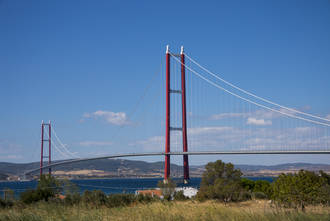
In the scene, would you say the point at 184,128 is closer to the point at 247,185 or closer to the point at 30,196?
the point at 247,185

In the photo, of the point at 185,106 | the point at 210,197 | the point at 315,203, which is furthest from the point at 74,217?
the point at 185,106

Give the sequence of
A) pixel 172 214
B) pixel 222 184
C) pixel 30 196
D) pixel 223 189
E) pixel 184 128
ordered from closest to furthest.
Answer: pixel 172 214 → pixel 30 196 → pixel 223 189 → pixel 222 184 → pixel 184 128

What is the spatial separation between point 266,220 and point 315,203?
3.08 meters

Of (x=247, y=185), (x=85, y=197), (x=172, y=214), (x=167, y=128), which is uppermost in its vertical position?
(x=167, y=128)

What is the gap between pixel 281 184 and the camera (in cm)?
1997

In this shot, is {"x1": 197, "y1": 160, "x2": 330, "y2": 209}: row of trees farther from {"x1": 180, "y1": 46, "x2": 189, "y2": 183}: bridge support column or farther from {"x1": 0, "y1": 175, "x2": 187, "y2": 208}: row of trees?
{"x1": 180, "y1": 46, "x2": 189, "y2": 183}: bridge support column

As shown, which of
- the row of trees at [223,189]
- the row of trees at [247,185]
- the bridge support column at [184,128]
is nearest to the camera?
the row of trees at [223,189]

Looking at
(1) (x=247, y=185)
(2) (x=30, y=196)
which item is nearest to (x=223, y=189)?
(1) (x=247, y=185)

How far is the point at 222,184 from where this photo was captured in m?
A: 29.6

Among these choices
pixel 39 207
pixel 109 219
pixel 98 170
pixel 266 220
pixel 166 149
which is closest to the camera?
pixel 266 220

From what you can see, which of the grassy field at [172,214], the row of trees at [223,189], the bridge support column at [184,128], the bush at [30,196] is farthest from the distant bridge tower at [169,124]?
the grassy field at [172,214]

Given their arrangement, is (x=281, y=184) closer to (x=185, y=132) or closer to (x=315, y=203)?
(x=315, y=203)

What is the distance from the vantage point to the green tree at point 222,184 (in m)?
26.8

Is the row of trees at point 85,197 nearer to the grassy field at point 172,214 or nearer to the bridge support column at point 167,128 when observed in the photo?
the grassy field at point 172,214
